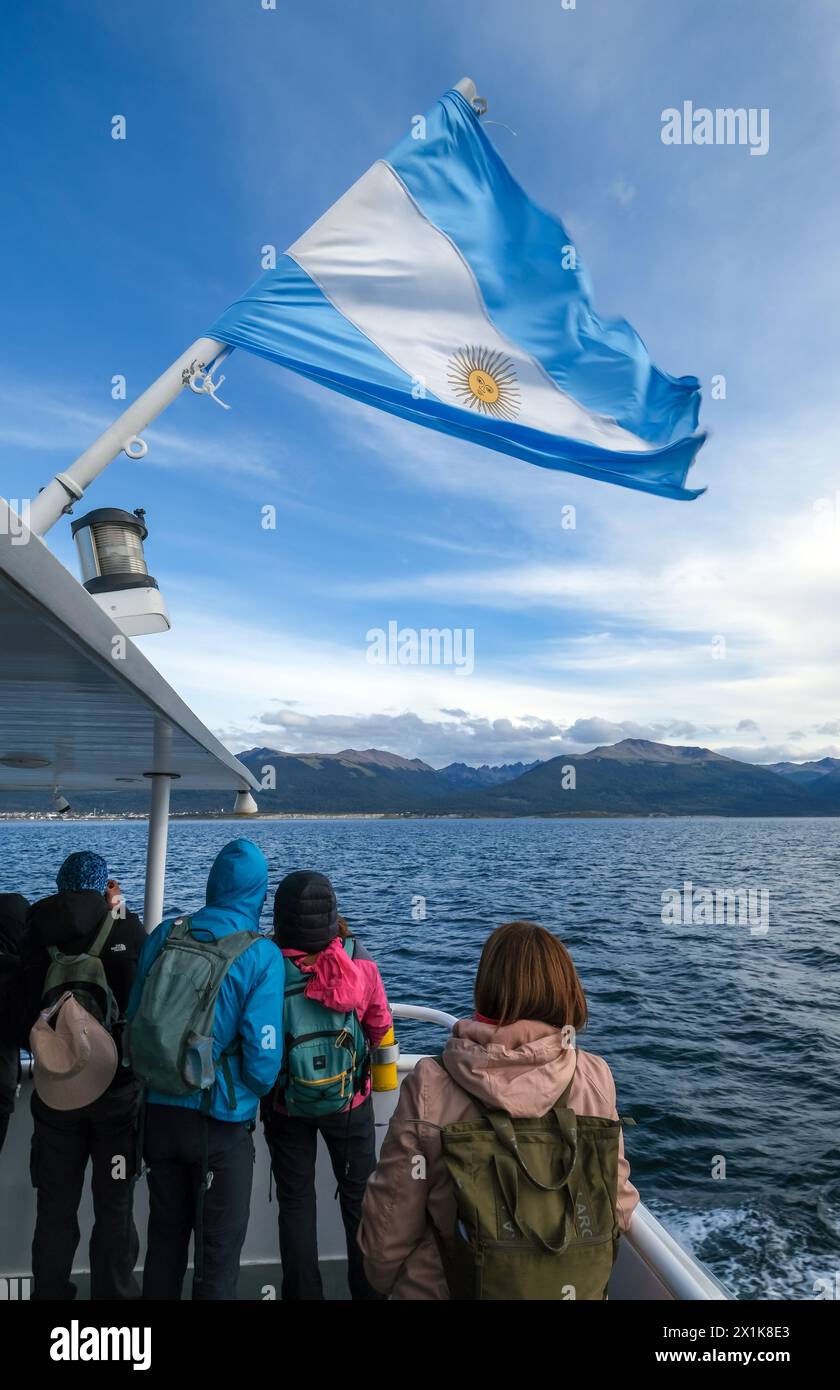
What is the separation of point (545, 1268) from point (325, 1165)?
311cm

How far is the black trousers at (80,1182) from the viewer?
3.62m

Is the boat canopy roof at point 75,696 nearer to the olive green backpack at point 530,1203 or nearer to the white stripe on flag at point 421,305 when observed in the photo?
the olive green backpack at point 530,1203

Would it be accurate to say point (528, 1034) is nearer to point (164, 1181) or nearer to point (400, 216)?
point (164, 1181)

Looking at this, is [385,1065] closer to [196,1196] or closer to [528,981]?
[196,1196]

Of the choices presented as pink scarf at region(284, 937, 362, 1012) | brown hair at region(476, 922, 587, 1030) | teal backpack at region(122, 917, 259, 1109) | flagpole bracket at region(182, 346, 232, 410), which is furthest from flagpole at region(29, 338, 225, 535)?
brown hair at region(476, 922, 587, 1030)

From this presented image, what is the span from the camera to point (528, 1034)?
2176mm

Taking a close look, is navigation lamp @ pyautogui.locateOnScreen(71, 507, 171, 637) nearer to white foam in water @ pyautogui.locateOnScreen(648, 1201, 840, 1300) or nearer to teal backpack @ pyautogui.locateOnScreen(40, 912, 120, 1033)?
teal backpack @ pyautogui.locateOnScreen(40, 912, 120, 1033)

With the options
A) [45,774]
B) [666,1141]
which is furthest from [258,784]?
[666,1141]

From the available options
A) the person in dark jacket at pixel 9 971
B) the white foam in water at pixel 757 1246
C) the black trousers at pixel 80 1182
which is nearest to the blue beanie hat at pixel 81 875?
the person in dark jacket at pixel 9 971

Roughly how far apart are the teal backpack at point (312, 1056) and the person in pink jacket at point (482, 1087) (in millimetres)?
1238

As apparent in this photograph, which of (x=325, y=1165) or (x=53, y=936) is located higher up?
(x=53, y=936)

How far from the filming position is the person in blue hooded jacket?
10.4ft

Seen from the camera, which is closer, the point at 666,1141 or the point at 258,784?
the point at 258,784

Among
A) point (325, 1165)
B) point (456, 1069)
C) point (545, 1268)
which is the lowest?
point (325, 1165)
